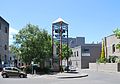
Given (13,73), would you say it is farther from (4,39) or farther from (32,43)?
(4,39)

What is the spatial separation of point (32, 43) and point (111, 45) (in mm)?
31529

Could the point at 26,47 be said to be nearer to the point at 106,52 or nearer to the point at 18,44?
the point at 18,44

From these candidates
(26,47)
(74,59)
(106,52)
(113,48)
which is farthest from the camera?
(74,59)

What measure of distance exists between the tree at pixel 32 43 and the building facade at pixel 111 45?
1006 inches

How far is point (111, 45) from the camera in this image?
78250 millimetres

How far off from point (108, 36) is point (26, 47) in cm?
3437

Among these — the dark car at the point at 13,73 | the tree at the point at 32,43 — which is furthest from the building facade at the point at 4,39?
the dark car at the point at 13,73

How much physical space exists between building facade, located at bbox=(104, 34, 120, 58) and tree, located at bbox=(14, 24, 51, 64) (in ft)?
83.9

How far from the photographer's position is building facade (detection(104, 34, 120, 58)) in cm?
7504

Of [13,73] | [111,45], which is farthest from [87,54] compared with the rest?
[13,73]

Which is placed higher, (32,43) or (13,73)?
(32,43)

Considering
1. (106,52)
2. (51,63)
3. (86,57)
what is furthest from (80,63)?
(51,63)

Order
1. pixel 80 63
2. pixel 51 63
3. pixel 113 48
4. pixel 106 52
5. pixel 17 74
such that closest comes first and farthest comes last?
pixel 17 74 < pixel 51 63 < pixel 113 48 < pixel 106 52 < pixel 80 63

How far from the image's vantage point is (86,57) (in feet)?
329
